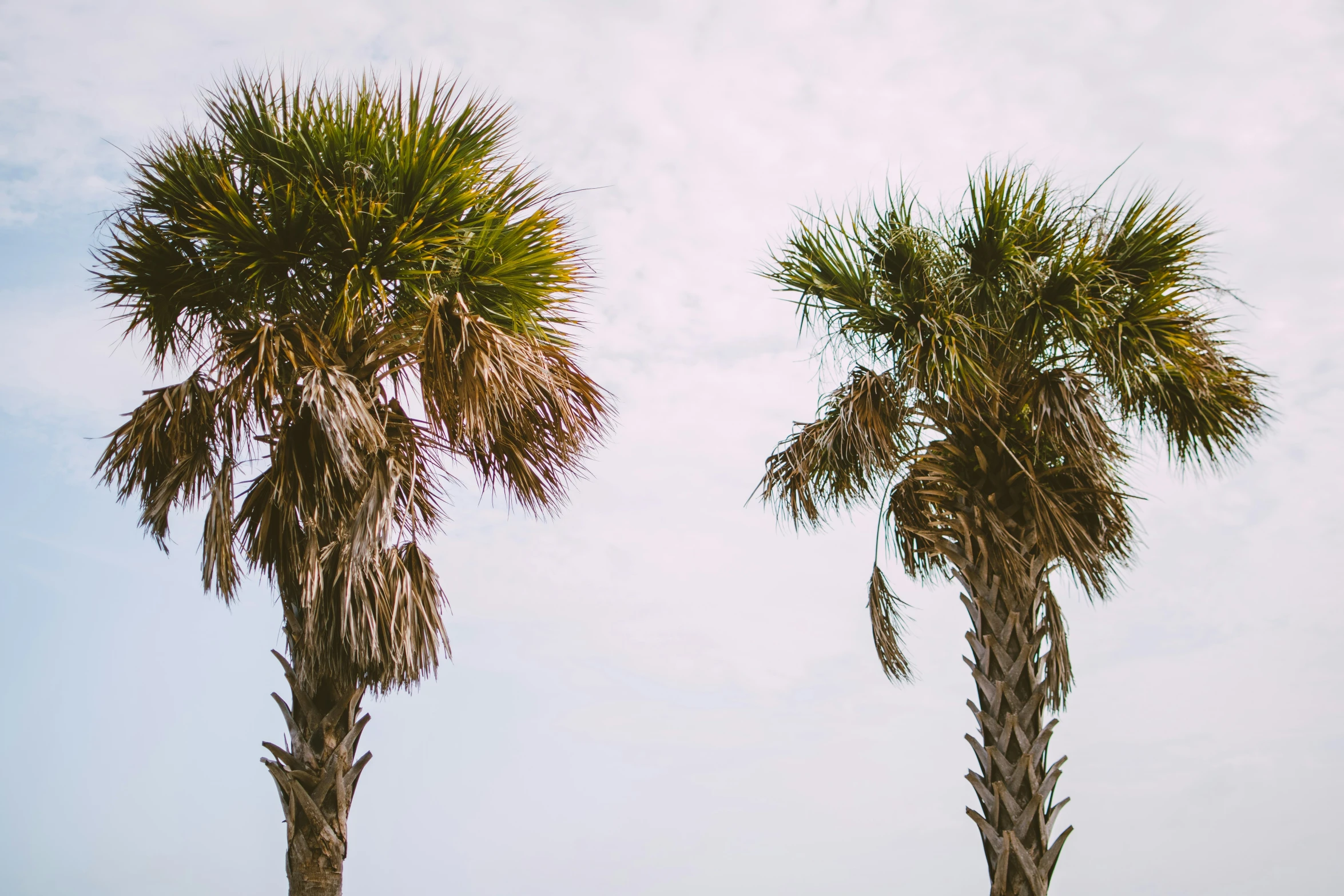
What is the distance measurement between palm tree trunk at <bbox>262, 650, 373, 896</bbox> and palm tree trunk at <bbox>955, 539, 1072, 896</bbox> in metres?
4.23

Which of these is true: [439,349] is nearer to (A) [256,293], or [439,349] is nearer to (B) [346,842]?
(A) [256,293]

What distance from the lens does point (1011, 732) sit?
7035 mm

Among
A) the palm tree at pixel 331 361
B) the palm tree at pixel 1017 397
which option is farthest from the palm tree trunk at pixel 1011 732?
the palm tree at pixel 331 361

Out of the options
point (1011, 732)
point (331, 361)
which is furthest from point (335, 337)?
point (1011, 732)

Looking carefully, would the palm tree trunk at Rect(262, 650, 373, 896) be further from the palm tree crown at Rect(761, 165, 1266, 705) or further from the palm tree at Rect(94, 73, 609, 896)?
the palm tree crown at Rect(761, 165, 1266, 705)

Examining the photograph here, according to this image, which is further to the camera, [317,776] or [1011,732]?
[1011,732]

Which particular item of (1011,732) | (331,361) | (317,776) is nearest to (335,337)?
(331,361)

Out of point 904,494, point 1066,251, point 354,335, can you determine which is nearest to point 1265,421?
point 1066,251

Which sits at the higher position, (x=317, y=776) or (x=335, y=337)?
(x=335, y=337)

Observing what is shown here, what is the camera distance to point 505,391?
6867 millimetres

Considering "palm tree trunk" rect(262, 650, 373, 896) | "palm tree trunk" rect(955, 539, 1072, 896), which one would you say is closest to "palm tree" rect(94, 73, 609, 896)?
"palm tree trunk" rect(262, 650, 373, 896)

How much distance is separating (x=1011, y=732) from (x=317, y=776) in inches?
182

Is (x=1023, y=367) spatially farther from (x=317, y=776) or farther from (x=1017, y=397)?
(x=317, y=776)

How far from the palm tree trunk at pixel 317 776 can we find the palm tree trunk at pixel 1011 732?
4225mm
